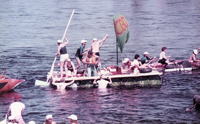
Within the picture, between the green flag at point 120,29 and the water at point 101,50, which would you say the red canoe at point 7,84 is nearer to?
the water at point 101,50

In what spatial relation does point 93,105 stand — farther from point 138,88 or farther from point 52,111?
point 138,88

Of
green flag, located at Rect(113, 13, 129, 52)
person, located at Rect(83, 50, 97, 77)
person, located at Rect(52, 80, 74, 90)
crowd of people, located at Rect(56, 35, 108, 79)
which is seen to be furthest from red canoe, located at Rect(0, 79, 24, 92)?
green flag, located at Rect(113, 13, 129, 52)

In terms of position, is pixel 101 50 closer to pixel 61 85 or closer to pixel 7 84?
pixel 61 85

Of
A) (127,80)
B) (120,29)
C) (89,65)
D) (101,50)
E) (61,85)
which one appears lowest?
(61,85)

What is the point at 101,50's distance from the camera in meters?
44.1

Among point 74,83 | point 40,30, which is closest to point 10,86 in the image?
point 74,83

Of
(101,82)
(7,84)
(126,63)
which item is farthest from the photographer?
(126,63)

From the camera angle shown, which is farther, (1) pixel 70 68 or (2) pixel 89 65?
(1) pixel 70 68

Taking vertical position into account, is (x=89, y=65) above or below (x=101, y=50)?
below

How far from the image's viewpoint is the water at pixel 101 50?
22.1 meters

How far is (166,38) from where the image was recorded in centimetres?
5081

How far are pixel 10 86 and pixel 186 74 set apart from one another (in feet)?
41.8

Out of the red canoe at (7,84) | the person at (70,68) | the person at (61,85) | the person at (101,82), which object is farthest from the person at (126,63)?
the red canoe at (7,84)

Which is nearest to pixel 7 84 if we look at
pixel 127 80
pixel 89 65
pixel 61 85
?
pixel 61 85
